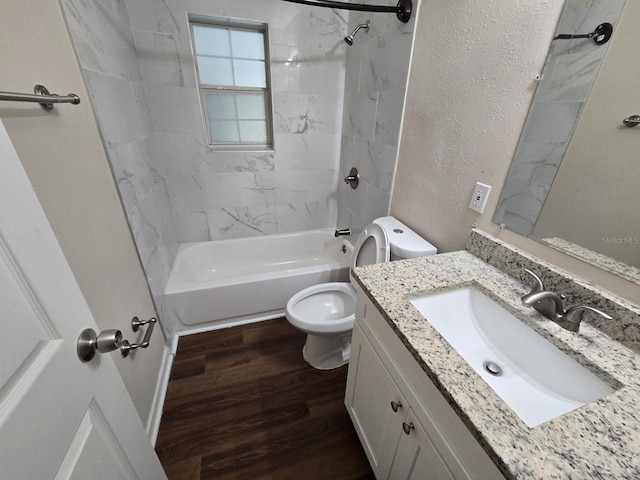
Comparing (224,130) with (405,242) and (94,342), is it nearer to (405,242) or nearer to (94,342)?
(405,242)

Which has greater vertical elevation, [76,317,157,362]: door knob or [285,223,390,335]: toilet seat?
[76,317,157,362]: door knob

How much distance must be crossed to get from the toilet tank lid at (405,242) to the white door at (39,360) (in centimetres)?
112

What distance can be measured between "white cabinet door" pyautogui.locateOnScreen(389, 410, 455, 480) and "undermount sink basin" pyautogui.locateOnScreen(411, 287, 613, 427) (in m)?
0.23

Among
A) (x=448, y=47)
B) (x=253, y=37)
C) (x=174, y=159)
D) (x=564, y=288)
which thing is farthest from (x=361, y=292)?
(x=253, y=37)

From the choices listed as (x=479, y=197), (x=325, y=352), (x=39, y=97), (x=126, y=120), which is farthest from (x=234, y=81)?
(x=325, y=352)

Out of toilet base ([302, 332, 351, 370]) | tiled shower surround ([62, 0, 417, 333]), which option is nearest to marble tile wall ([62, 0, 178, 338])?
tiled shower surround ([62, 0, 417, 333])

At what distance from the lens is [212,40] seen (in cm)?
191

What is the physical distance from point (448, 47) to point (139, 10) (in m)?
1.79

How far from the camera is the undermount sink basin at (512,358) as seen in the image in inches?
25.8

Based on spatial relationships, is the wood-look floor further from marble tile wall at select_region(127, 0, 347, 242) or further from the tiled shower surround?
marble tile wall at select_region(127, 0, 347, 242)

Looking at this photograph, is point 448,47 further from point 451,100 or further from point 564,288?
point 564,288

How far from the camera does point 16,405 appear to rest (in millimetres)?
338

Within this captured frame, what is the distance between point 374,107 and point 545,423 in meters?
1.67

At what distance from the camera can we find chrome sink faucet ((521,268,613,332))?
2.35ft
